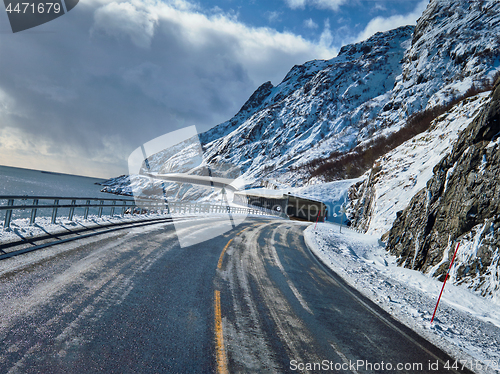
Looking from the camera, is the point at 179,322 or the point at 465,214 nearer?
the point at 179,322

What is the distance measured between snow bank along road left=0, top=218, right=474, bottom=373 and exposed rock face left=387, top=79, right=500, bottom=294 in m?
5.06

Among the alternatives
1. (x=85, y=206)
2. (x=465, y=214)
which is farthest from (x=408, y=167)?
(x=85, y=206)

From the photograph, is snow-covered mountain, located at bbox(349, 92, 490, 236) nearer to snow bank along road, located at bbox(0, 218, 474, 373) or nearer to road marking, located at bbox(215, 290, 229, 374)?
snow bank along road, located at bbox(0, 218, 474, 373)

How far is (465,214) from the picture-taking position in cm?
959

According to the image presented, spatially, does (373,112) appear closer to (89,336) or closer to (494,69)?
(494,69)

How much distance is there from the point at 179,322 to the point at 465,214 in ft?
37.2

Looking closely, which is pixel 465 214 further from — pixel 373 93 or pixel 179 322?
pixel 373 93

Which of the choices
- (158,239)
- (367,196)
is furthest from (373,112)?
(158,239)

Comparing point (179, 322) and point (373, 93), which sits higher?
point (373, 93)

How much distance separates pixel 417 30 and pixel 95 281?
130 meters

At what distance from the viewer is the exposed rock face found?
27.9 ft

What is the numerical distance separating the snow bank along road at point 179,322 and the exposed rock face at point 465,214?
506 cm

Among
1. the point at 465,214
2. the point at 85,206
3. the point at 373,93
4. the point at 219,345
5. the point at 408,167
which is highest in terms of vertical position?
the point at 373,93

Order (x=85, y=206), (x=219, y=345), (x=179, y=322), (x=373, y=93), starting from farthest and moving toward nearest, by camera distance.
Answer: (x=373, y=93) < (x=85, y=206) < (x=179, y=322) < (x=219, y=345)
